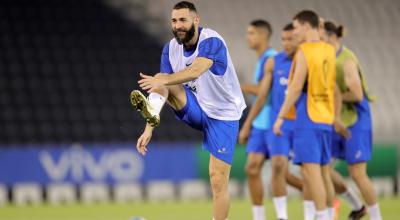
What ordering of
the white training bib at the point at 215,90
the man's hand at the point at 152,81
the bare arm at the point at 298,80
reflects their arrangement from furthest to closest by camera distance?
the bare arm at the point at 298,80, the white training bib at the point at 215,90, the man's hand at the point at 152,81

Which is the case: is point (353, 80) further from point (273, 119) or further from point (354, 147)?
point (273, 119)

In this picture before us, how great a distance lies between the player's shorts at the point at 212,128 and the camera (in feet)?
25.5

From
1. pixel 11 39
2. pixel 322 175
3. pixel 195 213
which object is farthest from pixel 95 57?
pixel 322 175

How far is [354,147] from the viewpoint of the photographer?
394 inches

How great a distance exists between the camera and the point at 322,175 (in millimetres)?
9180

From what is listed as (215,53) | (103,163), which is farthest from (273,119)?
(103,163)

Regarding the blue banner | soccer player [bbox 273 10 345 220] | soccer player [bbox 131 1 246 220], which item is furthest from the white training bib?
the blue banner

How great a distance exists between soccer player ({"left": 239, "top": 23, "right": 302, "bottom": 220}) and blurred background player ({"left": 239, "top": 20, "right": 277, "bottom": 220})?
1 cm

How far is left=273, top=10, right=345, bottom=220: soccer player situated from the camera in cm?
881

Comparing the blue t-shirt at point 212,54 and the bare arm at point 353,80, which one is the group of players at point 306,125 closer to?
the bare arm at point 353,80

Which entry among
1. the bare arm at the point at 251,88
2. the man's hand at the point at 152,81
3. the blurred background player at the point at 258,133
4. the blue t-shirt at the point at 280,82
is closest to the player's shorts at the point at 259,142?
the blurred background player at the point at 258,133

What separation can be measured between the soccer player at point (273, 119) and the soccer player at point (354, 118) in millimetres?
513

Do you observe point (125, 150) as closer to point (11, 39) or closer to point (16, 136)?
point (16, 136)

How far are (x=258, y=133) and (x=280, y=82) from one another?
693 millimetres
